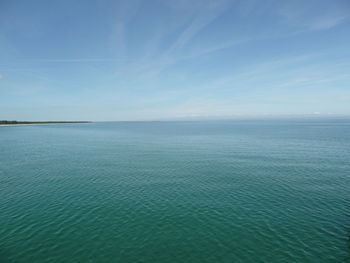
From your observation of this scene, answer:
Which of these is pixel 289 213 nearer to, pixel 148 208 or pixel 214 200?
pixel 214 200

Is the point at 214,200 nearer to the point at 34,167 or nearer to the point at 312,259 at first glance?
the point at 312,259

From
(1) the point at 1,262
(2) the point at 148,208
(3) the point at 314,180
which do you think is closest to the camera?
(1) the point at 1,262

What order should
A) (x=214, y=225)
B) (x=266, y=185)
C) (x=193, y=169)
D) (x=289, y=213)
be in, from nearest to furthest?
(x=214, y=225) → (x=289, y=213) → (x=266, y=185) → (x=193, y=169)

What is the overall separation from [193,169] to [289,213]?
22.9 m

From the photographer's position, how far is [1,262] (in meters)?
15.8

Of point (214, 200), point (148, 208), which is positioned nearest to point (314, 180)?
point (214, 200)

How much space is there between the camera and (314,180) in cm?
A: 3450

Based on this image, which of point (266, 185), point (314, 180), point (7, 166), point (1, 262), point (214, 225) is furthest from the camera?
point (7, 166)

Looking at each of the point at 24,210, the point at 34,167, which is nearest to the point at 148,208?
the point at 24,210

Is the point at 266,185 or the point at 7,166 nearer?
the point at 266,185

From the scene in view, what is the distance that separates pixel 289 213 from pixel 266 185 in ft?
30.8

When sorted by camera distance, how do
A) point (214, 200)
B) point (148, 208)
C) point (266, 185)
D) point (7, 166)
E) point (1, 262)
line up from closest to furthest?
point (1, 262) < point (148, 208) < point (214, 200) < point (266, 185) < point (7, 166)

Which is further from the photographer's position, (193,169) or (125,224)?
(193,169)

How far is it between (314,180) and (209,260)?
3130cm
